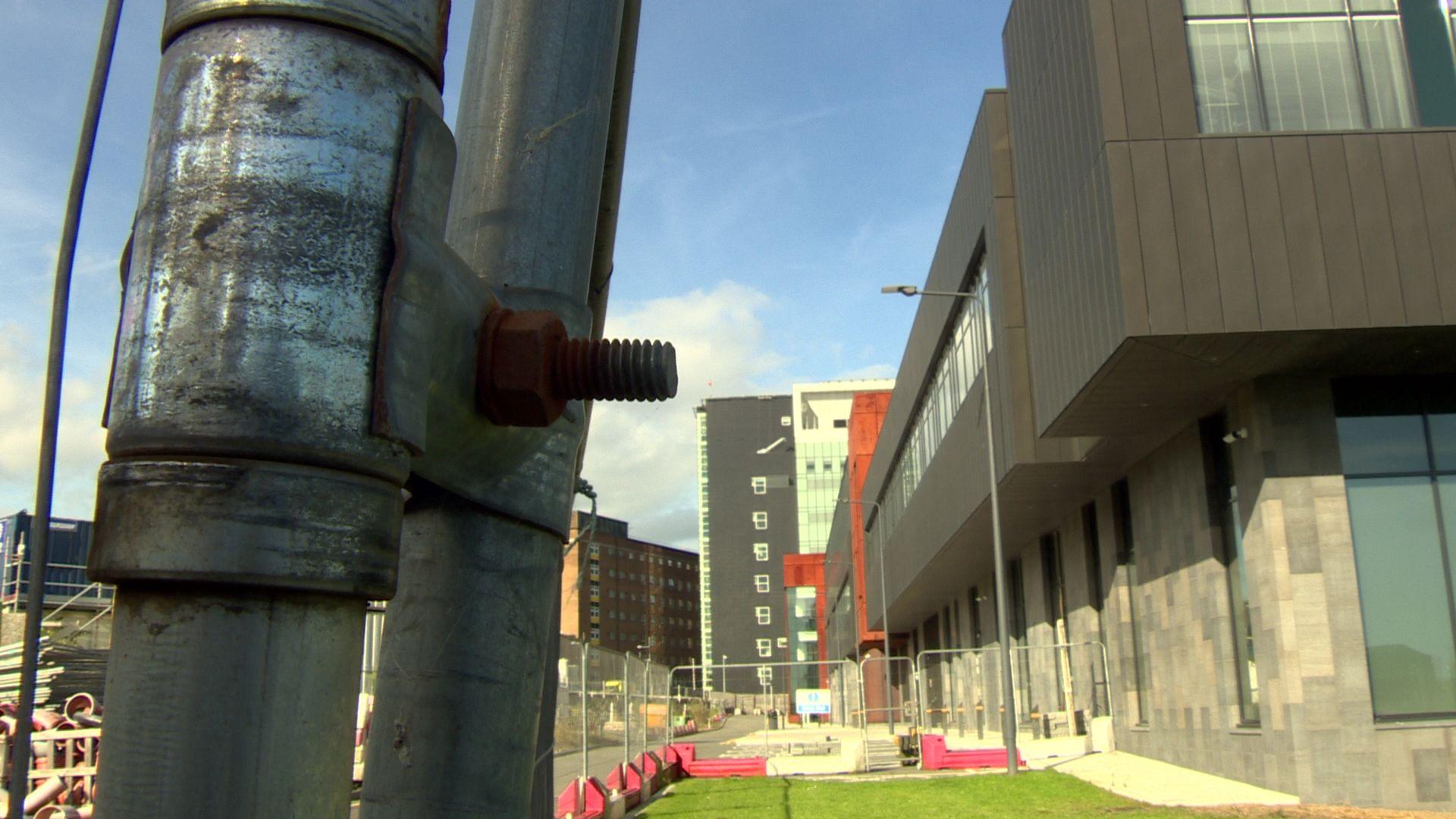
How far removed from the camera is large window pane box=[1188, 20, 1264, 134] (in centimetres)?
1474

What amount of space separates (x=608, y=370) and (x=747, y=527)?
450ft

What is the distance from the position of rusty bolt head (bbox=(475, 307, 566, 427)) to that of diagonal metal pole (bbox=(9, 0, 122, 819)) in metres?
0.45

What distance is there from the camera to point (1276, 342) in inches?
557

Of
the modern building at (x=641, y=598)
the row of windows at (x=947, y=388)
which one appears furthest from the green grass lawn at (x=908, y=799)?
the modern building at (x=641, y=598)

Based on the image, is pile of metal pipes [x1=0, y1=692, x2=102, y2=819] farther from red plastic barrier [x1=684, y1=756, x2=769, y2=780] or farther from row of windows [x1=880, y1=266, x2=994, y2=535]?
row of windows [x1=880, y1=266, x2=994, y2=535]

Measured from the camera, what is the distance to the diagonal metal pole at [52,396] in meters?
1.21

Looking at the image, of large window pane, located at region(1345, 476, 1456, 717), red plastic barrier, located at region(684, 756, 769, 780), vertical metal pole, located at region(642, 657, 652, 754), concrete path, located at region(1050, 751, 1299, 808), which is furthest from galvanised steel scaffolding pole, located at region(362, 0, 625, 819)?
red plastic barrier, located at region(684, 756, 769, 780)

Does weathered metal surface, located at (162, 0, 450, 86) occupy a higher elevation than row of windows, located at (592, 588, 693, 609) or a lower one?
lower

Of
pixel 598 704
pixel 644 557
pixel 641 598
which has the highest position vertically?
pixel 644 557

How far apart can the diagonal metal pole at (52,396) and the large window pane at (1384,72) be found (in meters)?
16.2

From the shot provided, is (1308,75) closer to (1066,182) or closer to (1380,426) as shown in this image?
(1066,182)

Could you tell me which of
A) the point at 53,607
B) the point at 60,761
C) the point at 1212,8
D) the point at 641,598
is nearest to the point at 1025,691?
the point at 1212,8

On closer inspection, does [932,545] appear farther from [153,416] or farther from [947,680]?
[153,416]

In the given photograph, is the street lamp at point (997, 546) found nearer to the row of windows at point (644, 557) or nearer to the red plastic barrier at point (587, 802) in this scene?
the red plastic barrier at point (587, 802)
